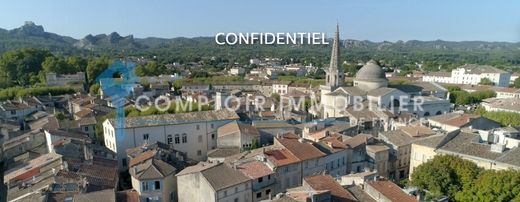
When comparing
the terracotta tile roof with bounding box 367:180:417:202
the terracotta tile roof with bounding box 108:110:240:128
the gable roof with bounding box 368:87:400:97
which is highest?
the gable roof with bounding box 368:87:400:97

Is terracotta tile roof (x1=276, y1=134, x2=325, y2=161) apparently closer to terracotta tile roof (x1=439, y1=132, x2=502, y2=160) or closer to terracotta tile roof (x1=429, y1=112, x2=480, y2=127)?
terracotta tile roof (x1=439, y1=132, x2=502, y2=160)

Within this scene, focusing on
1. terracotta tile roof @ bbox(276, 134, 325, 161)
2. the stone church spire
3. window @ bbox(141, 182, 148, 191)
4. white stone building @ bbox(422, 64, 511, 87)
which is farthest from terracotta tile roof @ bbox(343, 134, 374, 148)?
white stone building @ bbox(422, 64, 511, 87)

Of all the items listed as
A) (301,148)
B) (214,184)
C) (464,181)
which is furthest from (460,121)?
(214,184)

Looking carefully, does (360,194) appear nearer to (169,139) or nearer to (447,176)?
(447,176)

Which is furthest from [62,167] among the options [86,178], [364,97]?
[364,97]

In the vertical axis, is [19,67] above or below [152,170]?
above
